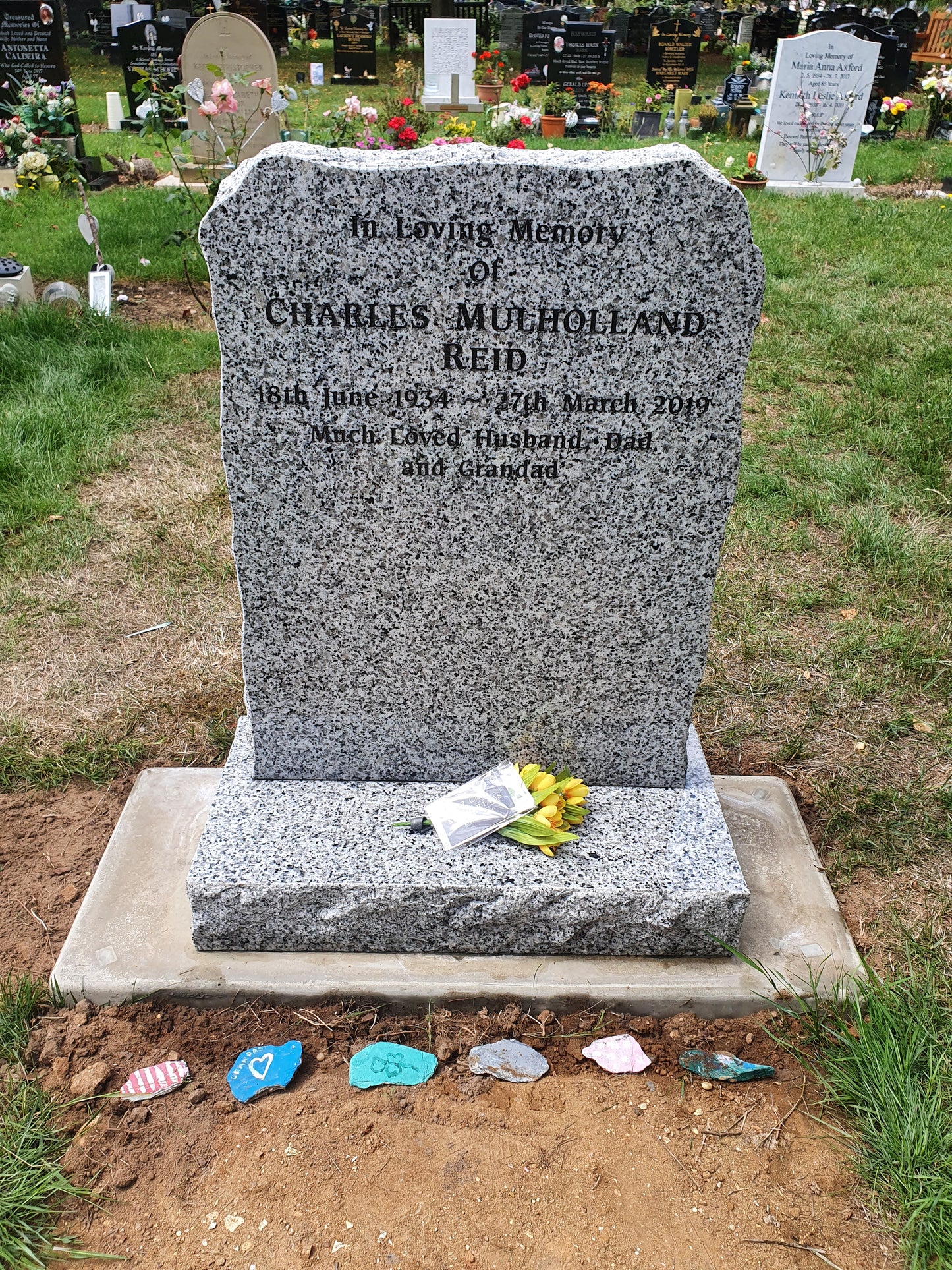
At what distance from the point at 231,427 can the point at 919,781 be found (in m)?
2.30

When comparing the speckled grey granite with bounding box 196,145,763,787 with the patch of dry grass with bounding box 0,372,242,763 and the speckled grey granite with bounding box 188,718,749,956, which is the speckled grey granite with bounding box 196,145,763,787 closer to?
the speckled grey granite with bounding box 188,718,749,956

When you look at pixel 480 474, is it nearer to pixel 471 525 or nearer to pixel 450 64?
pixel 471 525

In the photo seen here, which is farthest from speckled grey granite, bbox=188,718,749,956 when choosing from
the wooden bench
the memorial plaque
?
the wooden bench

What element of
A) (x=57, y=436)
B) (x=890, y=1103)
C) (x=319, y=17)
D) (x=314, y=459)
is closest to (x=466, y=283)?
(x=314, y=459)

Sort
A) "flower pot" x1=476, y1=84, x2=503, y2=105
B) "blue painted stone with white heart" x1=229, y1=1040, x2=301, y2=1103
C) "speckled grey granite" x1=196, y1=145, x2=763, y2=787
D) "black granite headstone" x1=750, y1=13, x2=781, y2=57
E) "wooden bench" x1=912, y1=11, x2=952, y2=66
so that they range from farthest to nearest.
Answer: "black granite headstone" x1=750, y1=13, x2=781, y2=57 < "wooden bench" x1=912, y1=11, x2=952, y2=66 < "flower pot" x1=476, y1=84, x2=503, y2=105 < "blue painted stone with white heart" x1=229, y1=1040, x2=301, y2=1103 < "speckled grey granite" x1=196, y1=145, x2=763, y2=787

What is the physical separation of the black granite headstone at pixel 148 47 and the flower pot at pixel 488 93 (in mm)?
4354

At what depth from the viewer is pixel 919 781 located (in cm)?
302

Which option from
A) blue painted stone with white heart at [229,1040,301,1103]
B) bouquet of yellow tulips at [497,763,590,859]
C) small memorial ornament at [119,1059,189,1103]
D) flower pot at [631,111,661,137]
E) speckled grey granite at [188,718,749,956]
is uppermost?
flower pot at [631,111,661,137]

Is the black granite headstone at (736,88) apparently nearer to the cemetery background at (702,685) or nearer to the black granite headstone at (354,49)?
the black granite headstone at (354,49)

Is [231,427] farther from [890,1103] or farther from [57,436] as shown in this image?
[57,436]

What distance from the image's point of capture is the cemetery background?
2.09 meters

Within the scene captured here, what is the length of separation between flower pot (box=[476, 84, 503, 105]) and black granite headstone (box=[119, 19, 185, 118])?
4354mm

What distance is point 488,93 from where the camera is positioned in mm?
14688

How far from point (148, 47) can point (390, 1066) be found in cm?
1429
